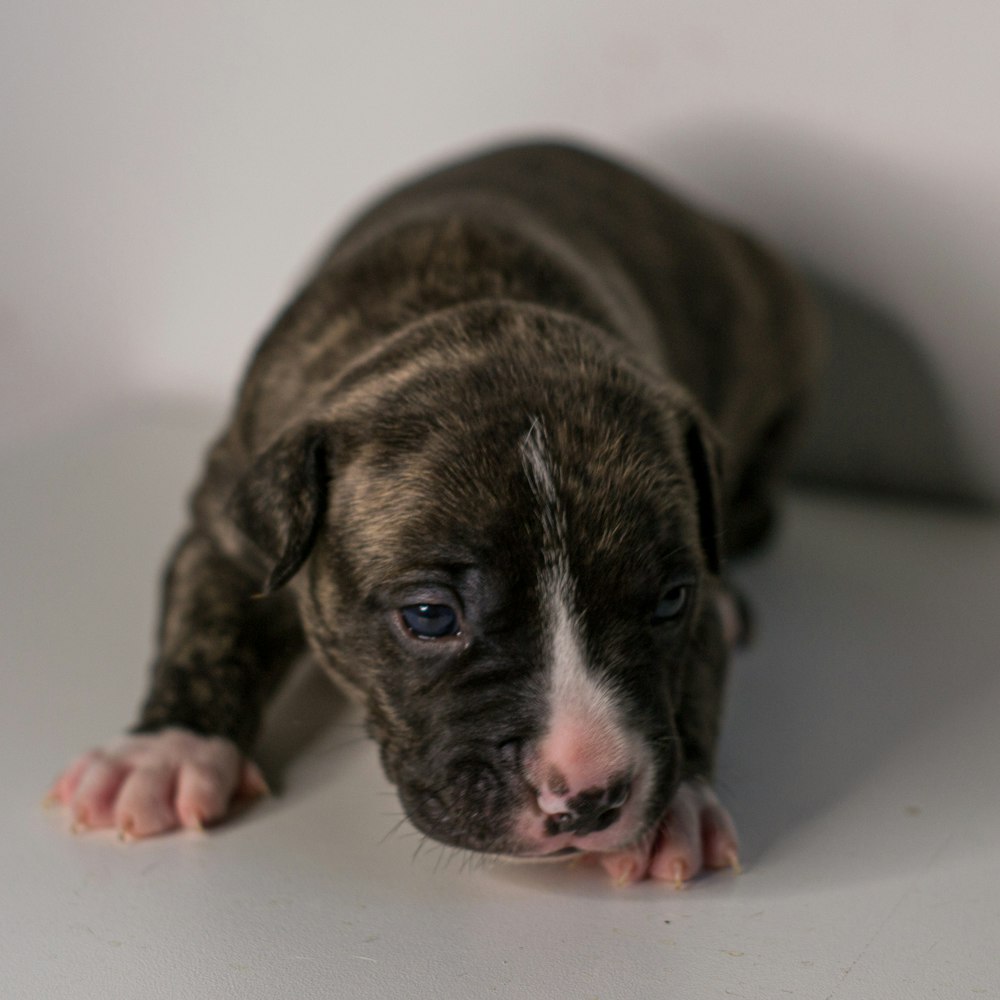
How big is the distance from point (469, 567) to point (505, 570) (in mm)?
81

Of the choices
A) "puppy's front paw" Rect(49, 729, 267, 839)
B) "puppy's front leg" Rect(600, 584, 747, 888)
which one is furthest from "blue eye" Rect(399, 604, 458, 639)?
"puppy's front paw" Rect(49, 729, 267, 839)

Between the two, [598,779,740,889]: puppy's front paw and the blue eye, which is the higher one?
the blue eye

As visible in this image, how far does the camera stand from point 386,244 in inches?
176

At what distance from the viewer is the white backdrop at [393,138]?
5.80 metres

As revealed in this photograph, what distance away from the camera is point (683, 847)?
3.35m

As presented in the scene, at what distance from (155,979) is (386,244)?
2.31m

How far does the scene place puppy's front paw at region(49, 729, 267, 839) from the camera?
11.7 feet

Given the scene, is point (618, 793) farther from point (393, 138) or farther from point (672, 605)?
point (393, 138)

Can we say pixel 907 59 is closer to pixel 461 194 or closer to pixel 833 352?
pixel 833 352

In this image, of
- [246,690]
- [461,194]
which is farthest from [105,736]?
[461,194]

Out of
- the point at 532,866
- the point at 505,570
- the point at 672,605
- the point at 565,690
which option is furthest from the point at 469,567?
the point at 532,866

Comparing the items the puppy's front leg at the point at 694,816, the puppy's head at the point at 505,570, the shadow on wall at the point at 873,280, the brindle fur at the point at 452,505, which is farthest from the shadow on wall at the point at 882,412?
the puppy's head at the point at 505,570

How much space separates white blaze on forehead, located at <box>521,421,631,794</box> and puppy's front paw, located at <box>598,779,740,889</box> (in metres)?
0.40

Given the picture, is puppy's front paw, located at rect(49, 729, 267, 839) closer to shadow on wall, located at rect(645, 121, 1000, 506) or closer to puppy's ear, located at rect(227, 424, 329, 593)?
puppy's ear, located at rect(227, 424, 329, 593)
